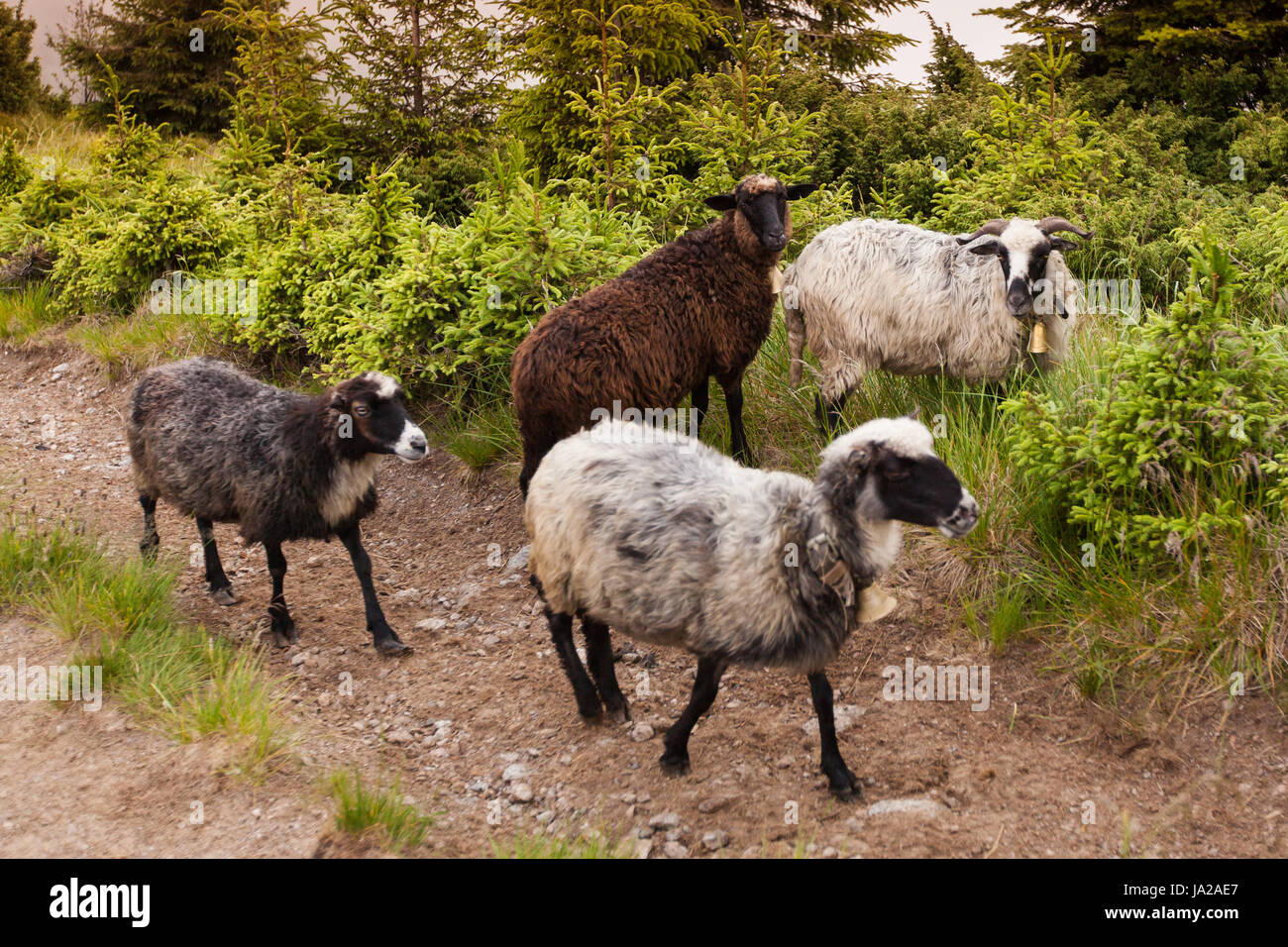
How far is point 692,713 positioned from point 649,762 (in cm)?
42

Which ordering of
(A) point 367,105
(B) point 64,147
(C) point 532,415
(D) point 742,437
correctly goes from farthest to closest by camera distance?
1. (B) point 64,147
2. (A) point 367,105
3. (D) point 742,437
4. (C) point 532,415

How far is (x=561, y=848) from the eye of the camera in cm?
359

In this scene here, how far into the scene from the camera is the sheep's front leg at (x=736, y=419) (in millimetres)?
6395

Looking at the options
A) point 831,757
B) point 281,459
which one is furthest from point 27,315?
point 831,757

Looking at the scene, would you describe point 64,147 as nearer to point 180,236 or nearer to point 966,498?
point 180,236

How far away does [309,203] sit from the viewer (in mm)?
9258

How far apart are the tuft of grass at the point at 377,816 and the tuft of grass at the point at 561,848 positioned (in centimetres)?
33

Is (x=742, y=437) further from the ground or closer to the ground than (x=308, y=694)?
further from the ground

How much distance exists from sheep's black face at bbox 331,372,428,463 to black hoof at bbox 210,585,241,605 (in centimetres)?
143

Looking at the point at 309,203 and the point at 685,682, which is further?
the point at 309,203

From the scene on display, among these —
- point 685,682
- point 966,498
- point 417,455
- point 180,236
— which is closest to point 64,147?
point 180,236

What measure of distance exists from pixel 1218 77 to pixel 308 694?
1067 cm

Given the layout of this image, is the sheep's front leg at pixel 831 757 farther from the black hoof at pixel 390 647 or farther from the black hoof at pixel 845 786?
the black hoof at pixel 390 647

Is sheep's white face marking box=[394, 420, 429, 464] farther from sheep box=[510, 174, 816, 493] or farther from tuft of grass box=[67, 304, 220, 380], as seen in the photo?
tuft of grass box=[67, 304, 220, 380]
